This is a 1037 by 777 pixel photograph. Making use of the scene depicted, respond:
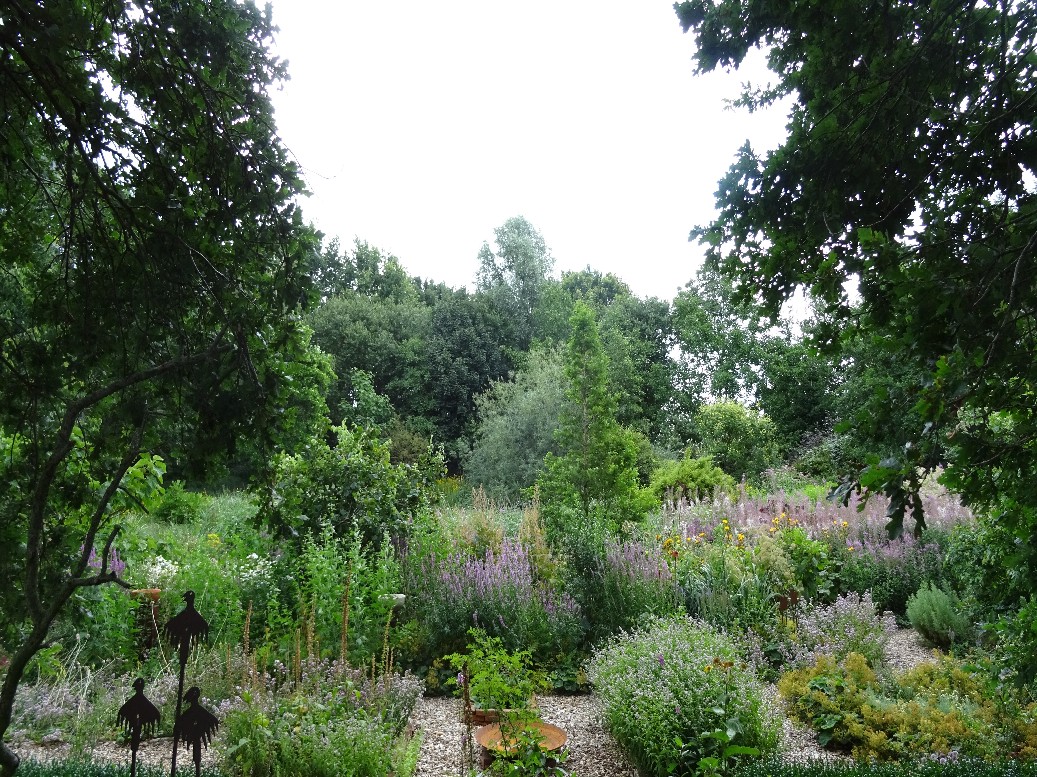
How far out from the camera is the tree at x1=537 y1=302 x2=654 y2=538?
816 centimetres

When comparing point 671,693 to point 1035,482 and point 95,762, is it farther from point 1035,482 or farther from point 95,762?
point 95,762

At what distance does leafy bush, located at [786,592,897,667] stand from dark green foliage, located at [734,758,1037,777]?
1.74 metres

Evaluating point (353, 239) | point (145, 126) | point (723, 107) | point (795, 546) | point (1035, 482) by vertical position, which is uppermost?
point (353, 239)

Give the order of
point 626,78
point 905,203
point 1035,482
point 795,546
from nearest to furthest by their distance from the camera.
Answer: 1. point 1035,482
2. point 905,203
3. point 626,78
4. point 795,546

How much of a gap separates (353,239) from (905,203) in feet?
97.5

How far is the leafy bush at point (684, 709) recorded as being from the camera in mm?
3658

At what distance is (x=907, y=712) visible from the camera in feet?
13.4

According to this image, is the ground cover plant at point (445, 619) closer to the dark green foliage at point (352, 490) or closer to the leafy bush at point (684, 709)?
the leafy bush at point (684, 709)

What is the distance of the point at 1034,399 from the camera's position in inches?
76.7

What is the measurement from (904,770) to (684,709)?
104cm

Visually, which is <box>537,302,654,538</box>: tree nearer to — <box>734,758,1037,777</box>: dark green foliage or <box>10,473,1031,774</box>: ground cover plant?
<box>10,473,1031,774</box>: ground cover plant

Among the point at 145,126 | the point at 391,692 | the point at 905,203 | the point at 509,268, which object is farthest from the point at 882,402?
the point at 509,268

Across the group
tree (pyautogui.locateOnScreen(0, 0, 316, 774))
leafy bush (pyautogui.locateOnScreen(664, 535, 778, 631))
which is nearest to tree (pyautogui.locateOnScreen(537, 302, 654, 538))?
leafy bush (pyautogui.locateOnScreen(664, 535, 778, 631))

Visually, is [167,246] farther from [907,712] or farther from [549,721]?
[907,712]
